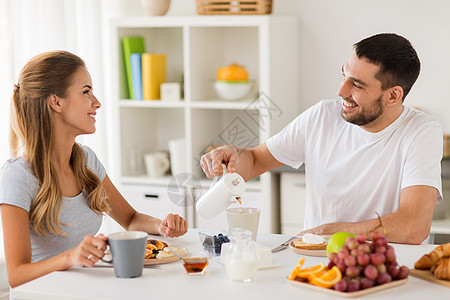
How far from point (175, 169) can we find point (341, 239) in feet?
7.33

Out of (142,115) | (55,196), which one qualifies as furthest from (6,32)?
(55,196)

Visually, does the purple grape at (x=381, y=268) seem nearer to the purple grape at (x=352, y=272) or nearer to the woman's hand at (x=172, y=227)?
the purple grape at (x=352, y=272)

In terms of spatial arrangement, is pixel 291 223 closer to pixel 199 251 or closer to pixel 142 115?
pixel 142 115

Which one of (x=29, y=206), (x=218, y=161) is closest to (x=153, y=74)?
(x=218, y=161)

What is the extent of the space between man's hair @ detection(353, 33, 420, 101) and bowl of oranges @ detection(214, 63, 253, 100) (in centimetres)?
133

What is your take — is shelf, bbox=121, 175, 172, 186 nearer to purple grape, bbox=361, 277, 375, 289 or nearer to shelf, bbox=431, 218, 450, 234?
shelf, bbox=431, 218, 450, 234

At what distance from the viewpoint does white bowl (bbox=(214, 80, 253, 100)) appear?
349 cm

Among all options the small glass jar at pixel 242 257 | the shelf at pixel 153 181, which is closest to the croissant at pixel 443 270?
the small glass jar at pixel 242 257

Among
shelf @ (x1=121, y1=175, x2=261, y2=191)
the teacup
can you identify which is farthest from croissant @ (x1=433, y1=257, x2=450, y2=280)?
shelf @ (x1=121, y1=175, x2=261, y2=191)

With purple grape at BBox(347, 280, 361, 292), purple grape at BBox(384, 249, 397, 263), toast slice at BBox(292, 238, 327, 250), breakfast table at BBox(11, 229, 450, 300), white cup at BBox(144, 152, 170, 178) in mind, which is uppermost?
purple grape at BBox(384, 249, 397, 263)

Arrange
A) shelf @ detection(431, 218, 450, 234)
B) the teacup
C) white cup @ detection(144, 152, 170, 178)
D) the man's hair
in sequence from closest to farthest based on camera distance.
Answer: the teacup, the man's hair, shelf @ detection(431, 218, 450, 234), white cup @ detection(144, 152, 170, 178)

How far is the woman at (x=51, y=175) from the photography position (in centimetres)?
172

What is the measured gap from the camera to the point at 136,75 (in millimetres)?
3617

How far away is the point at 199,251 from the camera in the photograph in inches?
69.1
